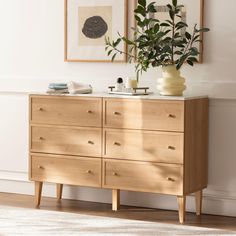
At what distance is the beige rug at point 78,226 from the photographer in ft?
15.6

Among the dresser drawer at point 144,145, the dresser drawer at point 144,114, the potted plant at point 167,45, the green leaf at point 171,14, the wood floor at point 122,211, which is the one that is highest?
the green leaf at point 171,14

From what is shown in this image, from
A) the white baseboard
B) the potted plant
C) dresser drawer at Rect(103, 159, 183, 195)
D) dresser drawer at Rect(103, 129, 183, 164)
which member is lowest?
the white baseboard

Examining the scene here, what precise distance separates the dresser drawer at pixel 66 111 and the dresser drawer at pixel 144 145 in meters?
0.16

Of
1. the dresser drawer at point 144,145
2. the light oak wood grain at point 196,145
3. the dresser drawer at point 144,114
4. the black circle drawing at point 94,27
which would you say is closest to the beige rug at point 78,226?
the light oak wood grain at point 196,145

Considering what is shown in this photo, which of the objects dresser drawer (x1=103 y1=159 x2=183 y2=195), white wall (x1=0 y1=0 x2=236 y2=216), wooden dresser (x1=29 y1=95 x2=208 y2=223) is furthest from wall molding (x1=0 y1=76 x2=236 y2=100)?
dresser drawer (x1=103 y1=159 x2=183 y2=195)

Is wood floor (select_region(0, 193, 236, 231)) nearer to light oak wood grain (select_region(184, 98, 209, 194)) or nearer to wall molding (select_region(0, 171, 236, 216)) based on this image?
wall molding (select_region(0, 171, 236, 216))

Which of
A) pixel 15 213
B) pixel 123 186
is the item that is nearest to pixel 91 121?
pixel 123 186

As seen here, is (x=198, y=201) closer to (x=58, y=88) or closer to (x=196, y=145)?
(x=196, y=145)

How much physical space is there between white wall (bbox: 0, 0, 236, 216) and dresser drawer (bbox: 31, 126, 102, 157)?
20.6 inches

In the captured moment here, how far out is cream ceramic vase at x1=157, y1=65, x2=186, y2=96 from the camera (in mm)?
5109

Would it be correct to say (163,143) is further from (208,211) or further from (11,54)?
(11,54)

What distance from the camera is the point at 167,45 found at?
5098 millimetres

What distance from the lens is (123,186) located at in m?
5.21

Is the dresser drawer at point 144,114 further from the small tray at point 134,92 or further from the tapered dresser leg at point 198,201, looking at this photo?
the tapered dresser leg at point 198,201
